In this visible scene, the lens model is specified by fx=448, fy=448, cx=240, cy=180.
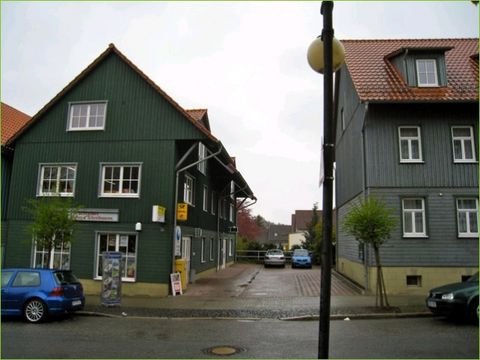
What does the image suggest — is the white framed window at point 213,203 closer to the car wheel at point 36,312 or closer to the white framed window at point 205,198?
the white framed window at point 205,198

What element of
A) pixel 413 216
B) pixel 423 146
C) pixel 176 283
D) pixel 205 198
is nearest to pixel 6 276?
pixel 176 283

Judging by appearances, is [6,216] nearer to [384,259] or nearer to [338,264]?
[384,259]

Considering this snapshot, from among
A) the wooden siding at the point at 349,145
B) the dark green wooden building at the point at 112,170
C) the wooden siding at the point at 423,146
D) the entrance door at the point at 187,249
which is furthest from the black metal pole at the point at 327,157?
the entrance door at the point at 187,249

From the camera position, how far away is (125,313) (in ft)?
43.8

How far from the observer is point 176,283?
17.3m

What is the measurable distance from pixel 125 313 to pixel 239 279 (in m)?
11.1

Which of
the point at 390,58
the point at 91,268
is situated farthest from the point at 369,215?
the point at 91,268

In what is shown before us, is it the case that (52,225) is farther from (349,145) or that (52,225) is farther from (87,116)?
(349,145)

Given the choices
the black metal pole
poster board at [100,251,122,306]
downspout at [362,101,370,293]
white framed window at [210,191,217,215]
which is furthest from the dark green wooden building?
the black metal pole

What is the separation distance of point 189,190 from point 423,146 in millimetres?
10464

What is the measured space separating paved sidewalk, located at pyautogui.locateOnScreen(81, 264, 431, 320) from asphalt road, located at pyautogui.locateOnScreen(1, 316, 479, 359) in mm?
680

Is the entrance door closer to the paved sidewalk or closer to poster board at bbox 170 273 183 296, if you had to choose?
the paved sidewalk

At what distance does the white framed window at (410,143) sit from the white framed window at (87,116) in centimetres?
1236

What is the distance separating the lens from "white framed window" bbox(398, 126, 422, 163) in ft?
58.5
